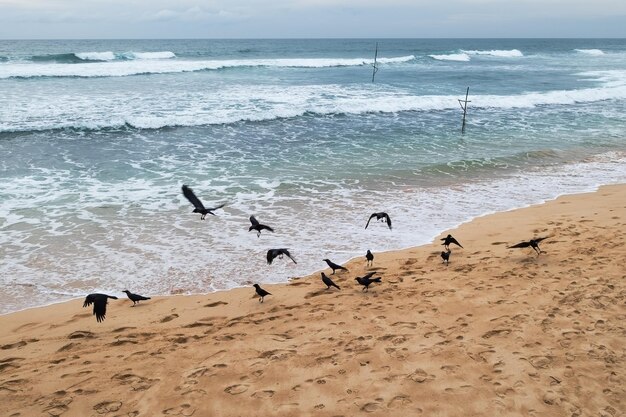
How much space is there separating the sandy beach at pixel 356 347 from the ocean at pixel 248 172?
3.80 ft

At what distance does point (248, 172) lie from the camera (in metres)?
13.7

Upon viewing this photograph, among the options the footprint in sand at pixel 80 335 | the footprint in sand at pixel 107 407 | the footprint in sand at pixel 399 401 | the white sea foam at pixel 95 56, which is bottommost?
the footprint in sand at pixel 80 335

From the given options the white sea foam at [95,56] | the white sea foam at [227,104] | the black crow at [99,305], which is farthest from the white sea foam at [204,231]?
the white sea foam at [95,56]

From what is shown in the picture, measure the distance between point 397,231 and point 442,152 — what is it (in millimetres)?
7758

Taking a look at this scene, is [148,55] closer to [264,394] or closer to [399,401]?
[264,394]

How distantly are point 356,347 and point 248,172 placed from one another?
908 centimetres

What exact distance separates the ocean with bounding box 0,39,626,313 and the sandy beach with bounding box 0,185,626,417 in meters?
1.16

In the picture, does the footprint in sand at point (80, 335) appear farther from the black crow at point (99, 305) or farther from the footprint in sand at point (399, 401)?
the footprint in sand at point (399, 401)

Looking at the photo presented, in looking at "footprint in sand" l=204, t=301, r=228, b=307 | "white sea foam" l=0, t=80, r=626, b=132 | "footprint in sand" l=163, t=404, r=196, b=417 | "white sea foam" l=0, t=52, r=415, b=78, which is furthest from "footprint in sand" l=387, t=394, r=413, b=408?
"white sea foam" l=0, t=52, r=415, b=78

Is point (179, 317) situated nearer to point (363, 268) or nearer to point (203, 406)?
point (203, 406)

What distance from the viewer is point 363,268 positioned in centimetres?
761

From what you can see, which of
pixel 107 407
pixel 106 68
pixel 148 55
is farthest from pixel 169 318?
pixel 148 55

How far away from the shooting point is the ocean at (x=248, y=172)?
8.12 meters

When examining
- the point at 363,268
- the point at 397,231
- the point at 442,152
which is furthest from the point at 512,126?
the point at 363,268
